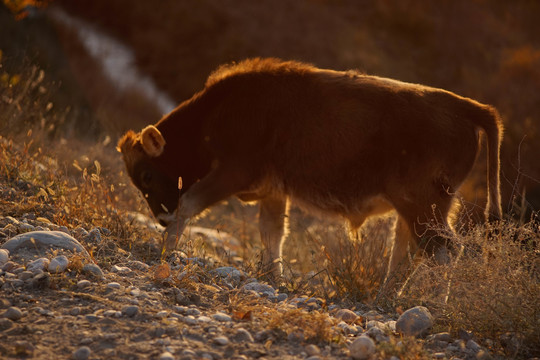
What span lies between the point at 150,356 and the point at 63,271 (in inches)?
41.8

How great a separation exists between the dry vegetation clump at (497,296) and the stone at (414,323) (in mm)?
212

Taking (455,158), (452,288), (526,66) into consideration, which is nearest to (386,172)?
(455,158)

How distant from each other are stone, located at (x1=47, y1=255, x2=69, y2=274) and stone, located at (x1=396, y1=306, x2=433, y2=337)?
1.97 m

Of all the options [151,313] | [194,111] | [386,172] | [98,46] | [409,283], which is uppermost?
[98,46]

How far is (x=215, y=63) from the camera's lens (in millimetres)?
15531

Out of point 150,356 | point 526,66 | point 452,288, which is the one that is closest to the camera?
point 150,356

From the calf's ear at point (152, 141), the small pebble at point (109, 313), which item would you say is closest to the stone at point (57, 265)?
the small pebble at point (109, 313)

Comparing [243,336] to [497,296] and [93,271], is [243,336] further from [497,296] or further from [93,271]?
[497,296]

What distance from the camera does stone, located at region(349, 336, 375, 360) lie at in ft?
9.68

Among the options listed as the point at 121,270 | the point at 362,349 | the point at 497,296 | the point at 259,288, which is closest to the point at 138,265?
the point at 121,270

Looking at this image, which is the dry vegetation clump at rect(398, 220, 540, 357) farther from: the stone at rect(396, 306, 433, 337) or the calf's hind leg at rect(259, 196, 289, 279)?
the calf's hind leg at rect(259, 196, 289, 279)

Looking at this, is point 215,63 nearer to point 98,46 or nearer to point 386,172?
point 98,46

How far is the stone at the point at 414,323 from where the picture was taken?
346cm

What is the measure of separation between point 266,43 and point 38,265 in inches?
519
